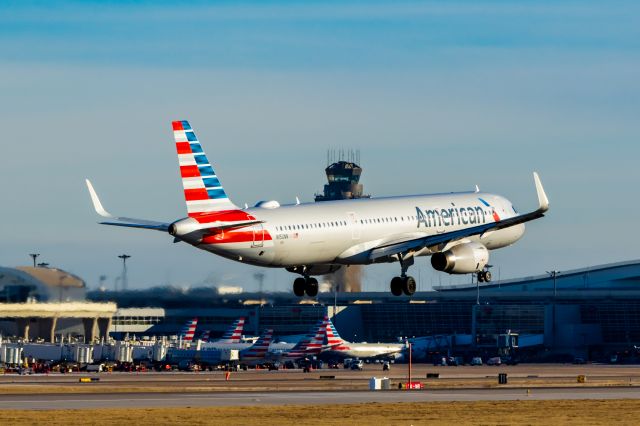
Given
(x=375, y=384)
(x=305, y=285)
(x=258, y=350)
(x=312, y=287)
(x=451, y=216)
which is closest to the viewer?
(x=305, y=285)

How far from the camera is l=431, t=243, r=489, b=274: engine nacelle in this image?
288ft

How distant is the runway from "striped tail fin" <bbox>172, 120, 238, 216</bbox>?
13235mm

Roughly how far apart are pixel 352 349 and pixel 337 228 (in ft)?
334

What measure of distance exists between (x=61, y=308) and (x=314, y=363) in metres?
43.7

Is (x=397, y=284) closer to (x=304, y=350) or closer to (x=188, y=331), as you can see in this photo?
(x=304, y=350)

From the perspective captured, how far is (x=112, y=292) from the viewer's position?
148375mm

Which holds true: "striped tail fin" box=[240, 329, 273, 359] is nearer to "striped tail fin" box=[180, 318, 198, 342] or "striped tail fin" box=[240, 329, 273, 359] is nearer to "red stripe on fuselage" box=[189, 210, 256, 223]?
"striped tail fin" box=[180, 318, 198, 342]

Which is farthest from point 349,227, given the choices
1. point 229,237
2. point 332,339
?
point 332,339

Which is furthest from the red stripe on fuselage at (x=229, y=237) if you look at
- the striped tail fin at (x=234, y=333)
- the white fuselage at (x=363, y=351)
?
the white fuselage at (x=363, y=351)

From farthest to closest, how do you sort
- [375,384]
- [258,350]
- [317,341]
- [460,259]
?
1. [317,341]
2. [258,350]
3. [375,384]
4. [460,259]

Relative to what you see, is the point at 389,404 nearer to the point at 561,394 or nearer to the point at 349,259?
the point at 349,259

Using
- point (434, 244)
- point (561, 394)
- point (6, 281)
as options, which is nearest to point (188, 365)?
point (6, 281)

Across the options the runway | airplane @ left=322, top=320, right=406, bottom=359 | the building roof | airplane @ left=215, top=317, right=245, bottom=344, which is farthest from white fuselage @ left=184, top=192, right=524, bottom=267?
airplane @ left=215, top=317, right=245, bottom=344

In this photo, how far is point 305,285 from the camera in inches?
3435
